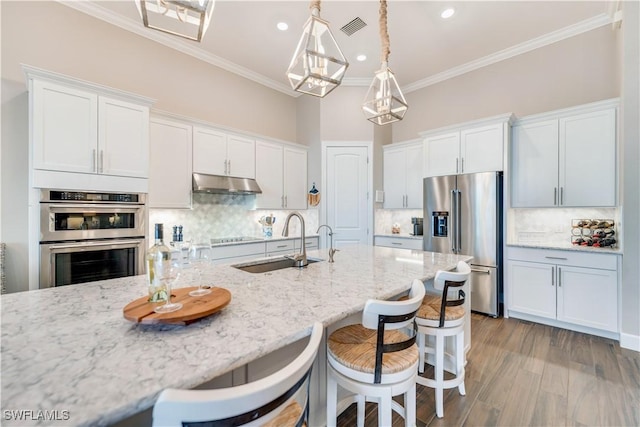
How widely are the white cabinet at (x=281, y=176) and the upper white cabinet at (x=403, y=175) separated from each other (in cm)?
153

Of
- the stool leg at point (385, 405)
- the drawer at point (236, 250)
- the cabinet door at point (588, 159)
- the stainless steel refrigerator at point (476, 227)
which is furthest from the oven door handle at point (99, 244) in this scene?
the cabinet door at point (588, 159)

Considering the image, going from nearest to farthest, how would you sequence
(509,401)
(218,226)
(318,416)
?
(318,416) < (509,401) < (218,226)

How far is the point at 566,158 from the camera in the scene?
10.6 feet

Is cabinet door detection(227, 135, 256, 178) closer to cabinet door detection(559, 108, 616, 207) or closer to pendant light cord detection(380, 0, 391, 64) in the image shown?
pendant light cord detection(380, 0, 391, 64)

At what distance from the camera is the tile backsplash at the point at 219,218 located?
3611 mm

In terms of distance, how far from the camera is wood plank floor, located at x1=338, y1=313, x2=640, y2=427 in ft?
5.75

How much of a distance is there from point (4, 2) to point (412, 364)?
4.65m

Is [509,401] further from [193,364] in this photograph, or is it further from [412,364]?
[193,364]

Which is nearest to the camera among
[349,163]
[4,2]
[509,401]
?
[509,401]

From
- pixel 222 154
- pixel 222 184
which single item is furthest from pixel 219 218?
pixel 222 154

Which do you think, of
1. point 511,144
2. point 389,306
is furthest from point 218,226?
point 511,144

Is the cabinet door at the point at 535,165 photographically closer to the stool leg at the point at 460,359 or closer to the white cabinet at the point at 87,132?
the stool leg at the point at 460,359

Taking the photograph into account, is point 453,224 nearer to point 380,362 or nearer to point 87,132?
point 380,362

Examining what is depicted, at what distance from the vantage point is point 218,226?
4.11 meters
